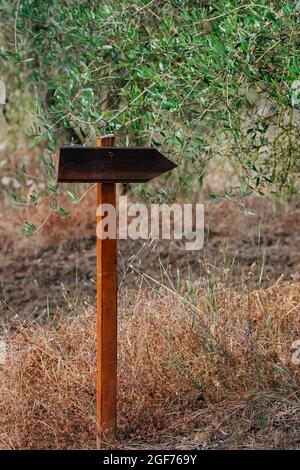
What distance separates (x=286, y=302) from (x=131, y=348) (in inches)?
40.4

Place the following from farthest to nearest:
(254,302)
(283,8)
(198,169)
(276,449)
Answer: (198,169) < (254,302) < (283,8) < (276,449)

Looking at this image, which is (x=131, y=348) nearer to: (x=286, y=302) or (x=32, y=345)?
(x=32, y=345)

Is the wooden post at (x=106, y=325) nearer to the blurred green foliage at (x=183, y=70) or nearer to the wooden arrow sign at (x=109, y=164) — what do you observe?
the wooden arrow sign at (x=109, y=164)

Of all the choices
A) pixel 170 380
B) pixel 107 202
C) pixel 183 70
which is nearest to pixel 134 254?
pixel 183 70

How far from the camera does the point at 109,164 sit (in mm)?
4363

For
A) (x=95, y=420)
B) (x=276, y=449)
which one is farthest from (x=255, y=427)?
(x=95, y=420)

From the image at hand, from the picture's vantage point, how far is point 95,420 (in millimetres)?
4578

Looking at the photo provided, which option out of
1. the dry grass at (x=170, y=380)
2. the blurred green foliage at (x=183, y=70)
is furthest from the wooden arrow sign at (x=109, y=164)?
the dry grass at (x=170, y=380)

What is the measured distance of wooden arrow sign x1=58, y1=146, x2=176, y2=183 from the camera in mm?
4312

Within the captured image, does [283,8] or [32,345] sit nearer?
[283,8]

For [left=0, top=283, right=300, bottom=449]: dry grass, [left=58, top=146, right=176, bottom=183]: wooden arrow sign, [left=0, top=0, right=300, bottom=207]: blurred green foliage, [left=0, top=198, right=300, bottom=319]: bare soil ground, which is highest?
[left=0, top=0, right=300, bottom=207]: blurred green foliage

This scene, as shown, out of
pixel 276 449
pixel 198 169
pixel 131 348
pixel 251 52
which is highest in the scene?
pixel 251 52

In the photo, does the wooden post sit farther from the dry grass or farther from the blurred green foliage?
the blurred green foliage

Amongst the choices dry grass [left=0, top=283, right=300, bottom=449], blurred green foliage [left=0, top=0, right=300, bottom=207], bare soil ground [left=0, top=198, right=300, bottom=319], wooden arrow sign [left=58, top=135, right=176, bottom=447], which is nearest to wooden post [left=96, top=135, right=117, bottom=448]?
wooden arrow sign [left=58, top=135, right=176, bottom=447]
